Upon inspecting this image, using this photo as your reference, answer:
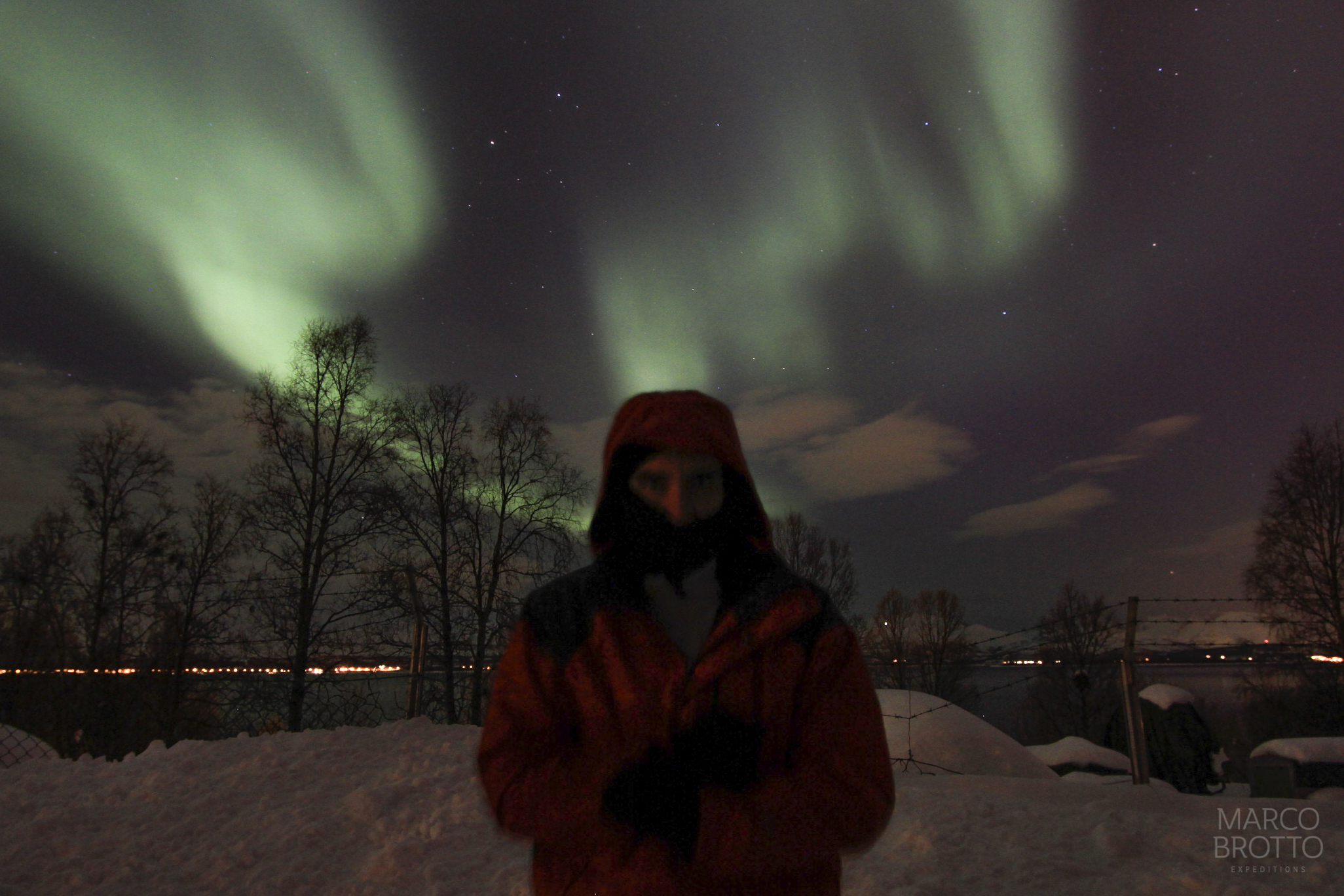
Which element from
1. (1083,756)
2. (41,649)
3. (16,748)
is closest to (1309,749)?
(1083,756)

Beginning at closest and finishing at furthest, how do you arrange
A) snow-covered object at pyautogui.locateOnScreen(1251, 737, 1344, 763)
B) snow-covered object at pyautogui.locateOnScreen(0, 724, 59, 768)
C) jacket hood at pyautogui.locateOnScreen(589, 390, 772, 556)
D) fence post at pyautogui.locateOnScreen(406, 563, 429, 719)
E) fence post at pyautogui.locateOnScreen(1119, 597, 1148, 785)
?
jacket hood at pyautogui.locateOnScreen(589, 390, 772, 556) → fence post at pyautogui.locateOnScreen(1119, 597, 1148, 785) → snow-covered object at pyautogui.locateOnScreen(0, 724, 59, 768) → fence post at pyautogui.locateOnScreen(406, 563, 429, 719) → snow-covered object at pyautogui.locateOnScreen(1251, 737, 1344, 763)

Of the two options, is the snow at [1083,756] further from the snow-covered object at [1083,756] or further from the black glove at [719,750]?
the black glove at [719,750]

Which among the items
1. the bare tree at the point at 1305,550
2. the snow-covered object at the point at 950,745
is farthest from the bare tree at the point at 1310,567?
the snow-covered object at the point at 950,745

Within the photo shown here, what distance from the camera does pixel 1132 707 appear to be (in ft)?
19.6

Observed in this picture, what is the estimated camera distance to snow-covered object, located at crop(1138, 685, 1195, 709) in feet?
44.9

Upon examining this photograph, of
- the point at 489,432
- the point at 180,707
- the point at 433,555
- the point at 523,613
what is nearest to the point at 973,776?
the point at 523,613

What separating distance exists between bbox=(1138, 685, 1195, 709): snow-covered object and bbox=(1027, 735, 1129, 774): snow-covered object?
3.03m

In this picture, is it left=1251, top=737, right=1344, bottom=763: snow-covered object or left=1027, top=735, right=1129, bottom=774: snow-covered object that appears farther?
left=1027, top=735, right=1129, bottom=774: snow-covered object

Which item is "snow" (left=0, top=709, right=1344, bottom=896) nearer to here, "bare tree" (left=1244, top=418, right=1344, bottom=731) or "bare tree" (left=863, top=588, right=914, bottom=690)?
"bare tree" (left=863, top=588, right=914, bottom=690)

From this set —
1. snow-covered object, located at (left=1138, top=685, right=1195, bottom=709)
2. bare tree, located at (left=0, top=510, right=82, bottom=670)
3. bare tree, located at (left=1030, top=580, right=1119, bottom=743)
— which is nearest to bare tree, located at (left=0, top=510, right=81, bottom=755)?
bare tree, located at (left=0, top=510, right=82, bottom=670)

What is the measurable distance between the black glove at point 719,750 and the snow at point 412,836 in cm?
283

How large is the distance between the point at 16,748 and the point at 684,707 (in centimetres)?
800

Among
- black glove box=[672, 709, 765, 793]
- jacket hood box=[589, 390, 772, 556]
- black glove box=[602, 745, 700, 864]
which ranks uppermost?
jacket hood box=[589, 390, 772, 556]

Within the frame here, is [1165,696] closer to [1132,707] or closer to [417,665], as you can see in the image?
[1132,707]
